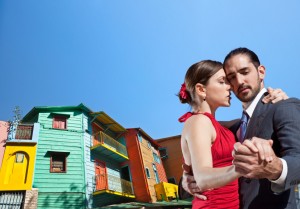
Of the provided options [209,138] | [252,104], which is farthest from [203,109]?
[209,138]

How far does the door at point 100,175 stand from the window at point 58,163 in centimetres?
245

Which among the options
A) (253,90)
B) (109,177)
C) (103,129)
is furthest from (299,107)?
(103,129)

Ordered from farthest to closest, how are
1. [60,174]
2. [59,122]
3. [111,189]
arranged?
[111,189] → [59,122] → [60,174]

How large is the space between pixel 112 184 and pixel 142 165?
12.9 feet

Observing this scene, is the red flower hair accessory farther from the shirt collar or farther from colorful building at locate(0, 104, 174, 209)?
colorful building at locate(0, 104, 174, 209)

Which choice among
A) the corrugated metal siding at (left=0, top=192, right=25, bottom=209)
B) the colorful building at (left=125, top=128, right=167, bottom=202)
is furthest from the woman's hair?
the colorful building at (left=125, top=128, right=167, bottom=202)

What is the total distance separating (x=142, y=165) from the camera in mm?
23609

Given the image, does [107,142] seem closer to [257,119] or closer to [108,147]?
[108,147]

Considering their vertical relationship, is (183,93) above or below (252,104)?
above

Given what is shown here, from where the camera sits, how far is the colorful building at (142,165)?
22.7 m

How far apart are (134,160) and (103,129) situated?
4.09 metres

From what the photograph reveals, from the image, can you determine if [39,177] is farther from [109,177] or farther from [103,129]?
[103,129]

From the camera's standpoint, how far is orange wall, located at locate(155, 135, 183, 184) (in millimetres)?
31234

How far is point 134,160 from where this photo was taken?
24.2 meters
